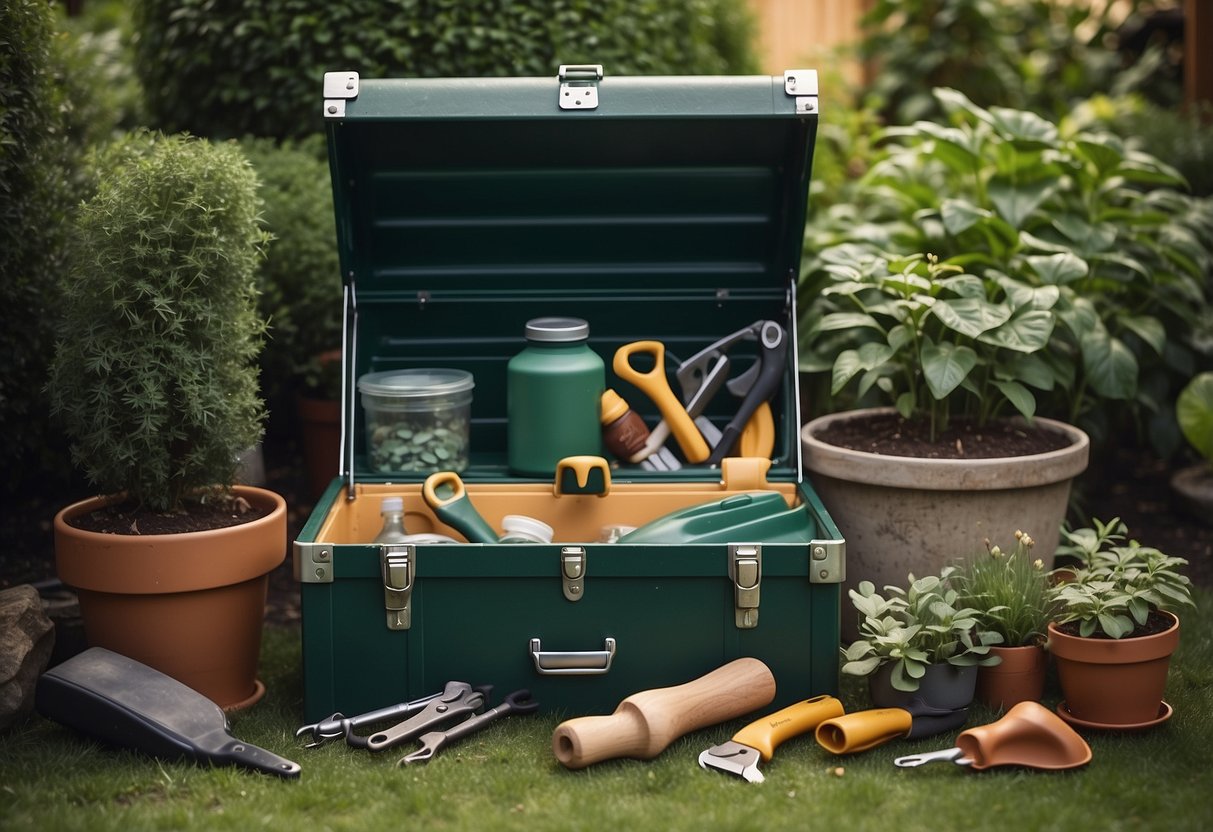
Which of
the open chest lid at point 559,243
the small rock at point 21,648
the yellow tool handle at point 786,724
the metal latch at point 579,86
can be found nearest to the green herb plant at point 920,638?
the yellow tool handle at point 786,724

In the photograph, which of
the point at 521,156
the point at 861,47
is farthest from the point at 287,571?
the point at 861,47

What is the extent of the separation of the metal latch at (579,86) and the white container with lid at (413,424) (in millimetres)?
833

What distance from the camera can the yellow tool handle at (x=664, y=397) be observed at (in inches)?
138

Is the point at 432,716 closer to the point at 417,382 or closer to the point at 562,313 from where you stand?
the point at 417,382

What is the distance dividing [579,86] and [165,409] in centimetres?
127

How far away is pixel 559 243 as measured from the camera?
11.9ft

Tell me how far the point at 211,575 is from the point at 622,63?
8.24 ft

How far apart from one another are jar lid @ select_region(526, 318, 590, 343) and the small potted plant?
Result: 1.04 meters

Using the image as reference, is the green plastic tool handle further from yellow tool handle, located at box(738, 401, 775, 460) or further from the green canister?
yellow tool handle, located at box(738, 401, 775, 460)

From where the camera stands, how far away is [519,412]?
3428 millimetres

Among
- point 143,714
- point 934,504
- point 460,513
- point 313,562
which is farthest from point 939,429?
point 143,714

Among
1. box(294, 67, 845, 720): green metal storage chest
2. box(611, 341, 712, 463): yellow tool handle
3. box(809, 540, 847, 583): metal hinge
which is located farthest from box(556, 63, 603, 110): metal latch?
box(809, 540, 847, 583): metal hinge

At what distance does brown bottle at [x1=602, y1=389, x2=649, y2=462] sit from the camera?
3.47 meters

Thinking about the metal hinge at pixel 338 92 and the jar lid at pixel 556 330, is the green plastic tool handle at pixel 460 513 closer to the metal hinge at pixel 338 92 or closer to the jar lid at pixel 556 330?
the jar lid at pixel 556 330
